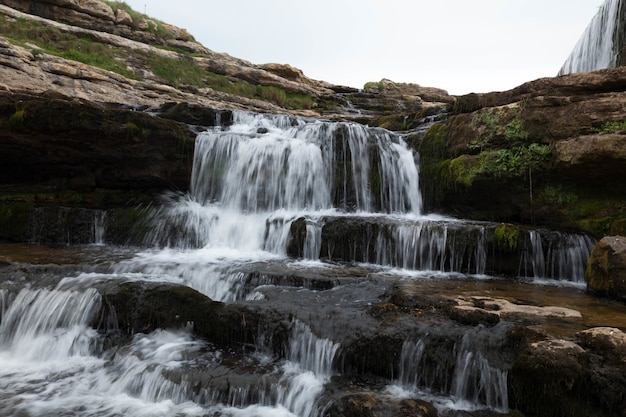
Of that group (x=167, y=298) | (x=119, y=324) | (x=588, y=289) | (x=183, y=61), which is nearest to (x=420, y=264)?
(x=588, y=289)

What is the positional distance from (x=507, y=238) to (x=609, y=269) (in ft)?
6.57

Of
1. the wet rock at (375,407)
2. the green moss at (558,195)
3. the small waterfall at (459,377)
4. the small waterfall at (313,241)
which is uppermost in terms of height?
the green moss at (558,195)

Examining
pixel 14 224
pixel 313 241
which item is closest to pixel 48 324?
pixel 313 241

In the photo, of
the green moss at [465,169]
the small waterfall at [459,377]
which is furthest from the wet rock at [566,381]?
the green moss at [465,169]

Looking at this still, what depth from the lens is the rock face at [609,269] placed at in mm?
5500

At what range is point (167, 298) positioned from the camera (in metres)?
5.45

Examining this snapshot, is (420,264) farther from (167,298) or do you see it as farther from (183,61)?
(183,61)

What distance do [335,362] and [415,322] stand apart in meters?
1.02

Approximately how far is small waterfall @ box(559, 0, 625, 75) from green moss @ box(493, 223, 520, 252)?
719 cm

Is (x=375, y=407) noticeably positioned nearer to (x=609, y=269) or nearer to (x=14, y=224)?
(x=609, y=269)

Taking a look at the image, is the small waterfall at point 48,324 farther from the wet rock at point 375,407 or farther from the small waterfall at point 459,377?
the small waterfall at point 459,377

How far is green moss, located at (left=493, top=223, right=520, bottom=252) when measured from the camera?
24.7 ft

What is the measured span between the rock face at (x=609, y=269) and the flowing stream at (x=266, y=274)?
100 centimetres

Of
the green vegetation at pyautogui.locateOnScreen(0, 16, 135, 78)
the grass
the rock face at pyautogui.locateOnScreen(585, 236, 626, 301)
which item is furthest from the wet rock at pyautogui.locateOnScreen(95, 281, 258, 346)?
the green vegetation at pyautogui.locateOnScreen(0, 16, 135, 78)
